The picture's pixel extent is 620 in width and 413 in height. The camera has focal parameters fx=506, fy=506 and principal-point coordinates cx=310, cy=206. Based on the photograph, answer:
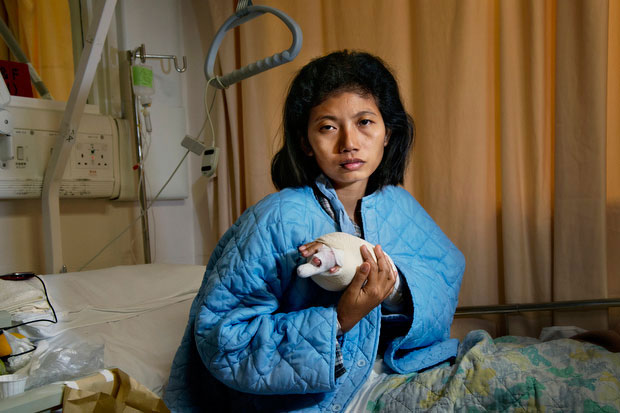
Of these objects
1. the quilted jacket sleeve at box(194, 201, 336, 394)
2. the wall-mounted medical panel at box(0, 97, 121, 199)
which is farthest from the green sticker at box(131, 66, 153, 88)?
the quilted jacket sleeve at box(194, 201, 336, 394)

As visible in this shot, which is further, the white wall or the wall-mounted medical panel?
the white wall

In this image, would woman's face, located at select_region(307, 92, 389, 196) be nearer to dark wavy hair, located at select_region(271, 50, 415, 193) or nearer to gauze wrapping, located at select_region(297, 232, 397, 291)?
dark wavy hair, located at select_region(271, 50, 415, 193)

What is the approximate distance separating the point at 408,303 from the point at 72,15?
192 cm

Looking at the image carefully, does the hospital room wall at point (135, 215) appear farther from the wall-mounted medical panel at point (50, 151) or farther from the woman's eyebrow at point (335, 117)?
the woman's eyebrow at point (335, 117)

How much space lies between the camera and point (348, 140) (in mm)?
1052

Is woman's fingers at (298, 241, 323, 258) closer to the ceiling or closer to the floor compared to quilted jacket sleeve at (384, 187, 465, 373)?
closer to the ceiling

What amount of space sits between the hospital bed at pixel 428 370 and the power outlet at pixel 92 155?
0.56m

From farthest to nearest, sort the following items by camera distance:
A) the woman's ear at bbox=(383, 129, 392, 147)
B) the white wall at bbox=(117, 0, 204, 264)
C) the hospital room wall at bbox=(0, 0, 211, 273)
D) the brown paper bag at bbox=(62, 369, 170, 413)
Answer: the white wall at bbox=(117, 0, 204, 264) < the hospital room wall at bbox=(0, 0, 211, 273) < the woman's ear at bbox=(383, 129, 392, 147) < the brown paper bag at bbox=(62, 369, 170, 413)

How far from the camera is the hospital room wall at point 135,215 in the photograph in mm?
1913

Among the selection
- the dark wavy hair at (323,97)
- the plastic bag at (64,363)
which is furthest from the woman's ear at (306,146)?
the plastic bag at (64,363)

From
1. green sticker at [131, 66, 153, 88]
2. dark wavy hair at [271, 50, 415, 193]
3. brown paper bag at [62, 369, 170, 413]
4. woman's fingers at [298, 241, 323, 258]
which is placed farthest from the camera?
green sticker at [131, 66, 153, 88]

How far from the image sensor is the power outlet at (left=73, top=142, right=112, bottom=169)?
197 cm

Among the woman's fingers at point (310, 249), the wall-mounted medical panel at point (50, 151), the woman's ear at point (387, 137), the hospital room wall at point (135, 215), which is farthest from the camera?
the hospital room wall at point (135, 215)

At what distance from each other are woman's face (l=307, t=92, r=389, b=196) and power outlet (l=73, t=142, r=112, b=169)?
124 cm
